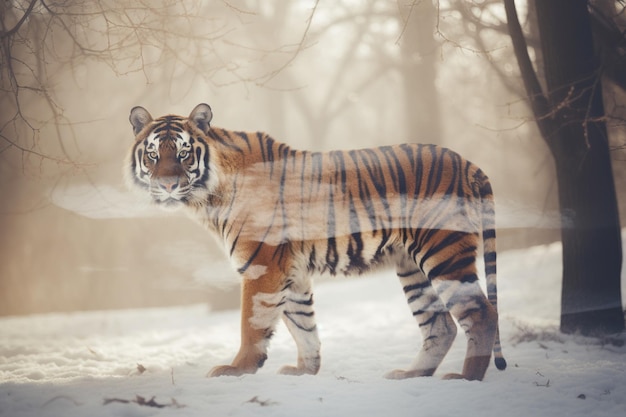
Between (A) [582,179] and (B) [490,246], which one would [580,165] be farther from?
(B) [490,246]

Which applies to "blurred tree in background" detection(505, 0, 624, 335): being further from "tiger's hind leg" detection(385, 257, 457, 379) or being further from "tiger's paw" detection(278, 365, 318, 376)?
"tiger's paw" detection(278, 365, 318, 376)

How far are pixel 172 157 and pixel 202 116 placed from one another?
0.26 m

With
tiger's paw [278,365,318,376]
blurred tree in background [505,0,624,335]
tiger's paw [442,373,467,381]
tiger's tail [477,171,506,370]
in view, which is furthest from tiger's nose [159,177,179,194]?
blurred tree in background [505,0,624,335]

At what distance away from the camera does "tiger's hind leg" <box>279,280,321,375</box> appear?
10.0 ft

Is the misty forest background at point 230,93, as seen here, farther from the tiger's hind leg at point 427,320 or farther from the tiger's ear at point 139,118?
the tiger's hind leg at point 427,320

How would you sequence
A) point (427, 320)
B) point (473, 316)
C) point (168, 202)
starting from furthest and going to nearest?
point (427, 320) < point (168, 202) < point (473, 316)

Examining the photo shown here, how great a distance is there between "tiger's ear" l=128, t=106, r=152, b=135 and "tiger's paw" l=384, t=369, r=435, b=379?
5.76 ft

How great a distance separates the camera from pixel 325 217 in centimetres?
290

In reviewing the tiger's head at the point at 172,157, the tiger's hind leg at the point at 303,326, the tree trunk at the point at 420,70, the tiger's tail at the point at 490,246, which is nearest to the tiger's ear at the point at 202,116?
the tiger's head at the point at 172,157

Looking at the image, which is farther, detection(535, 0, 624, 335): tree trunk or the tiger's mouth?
detection(535, 0, 624, 335): tree trunk

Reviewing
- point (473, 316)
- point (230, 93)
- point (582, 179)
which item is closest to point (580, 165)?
point (582, 179)

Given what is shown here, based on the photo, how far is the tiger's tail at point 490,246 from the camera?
279cm

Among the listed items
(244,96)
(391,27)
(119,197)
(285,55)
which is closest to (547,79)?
(391,27)

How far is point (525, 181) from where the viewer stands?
130 inches
